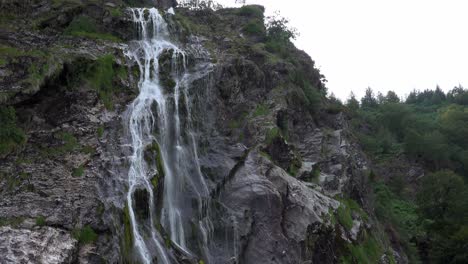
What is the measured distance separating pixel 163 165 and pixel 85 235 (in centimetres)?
620

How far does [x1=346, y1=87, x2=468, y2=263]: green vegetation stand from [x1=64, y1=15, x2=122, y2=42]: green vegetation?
25.6m

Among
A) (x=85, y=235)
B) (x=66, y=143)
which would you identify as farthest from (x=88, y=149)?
(x=85, y=235)

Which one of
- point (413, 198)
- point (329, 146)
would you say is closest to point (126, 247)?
point (329, 146)

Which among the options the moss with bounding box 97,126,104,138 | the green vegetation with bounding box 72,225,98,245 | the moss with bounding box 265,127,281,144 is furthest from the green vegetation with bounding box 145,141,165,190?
the moss with bounding box 265,127,281,144

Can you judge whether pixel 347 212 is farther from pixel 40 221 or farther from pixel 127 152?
pixel 40 221

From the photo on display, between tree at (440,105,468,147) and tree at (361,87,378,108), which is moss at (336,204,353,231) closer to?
tree at (440,105,468,147)

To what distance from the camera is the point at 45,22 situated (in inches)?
1050

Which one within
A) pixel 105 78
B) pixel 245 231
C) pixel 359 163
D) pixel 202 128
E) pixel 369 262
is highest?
pixel 105 78

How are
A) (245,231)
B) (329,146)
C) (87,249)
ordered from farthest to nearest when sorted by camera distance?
(329,146) < (245,231) < (87,249)

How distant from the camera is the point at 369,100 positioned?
286ft

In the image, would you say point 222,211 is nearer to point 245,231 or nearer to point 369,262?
point 245,231

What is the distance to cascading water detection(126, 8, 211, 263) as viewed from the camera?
18.2m

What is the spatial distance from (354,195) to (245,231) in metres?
13.8

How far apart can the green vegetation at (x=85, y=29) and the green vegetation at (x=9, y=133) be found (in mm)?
9361
